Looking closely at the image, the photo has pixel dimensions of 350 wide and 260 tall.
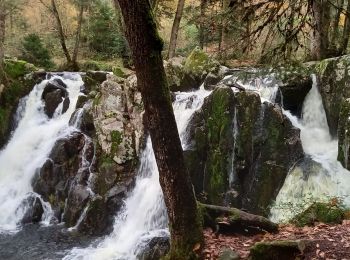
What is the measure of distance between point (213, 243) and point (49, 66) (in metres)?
18.0

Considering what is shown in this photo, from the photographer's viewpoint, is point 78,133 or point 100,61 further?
point 100,61

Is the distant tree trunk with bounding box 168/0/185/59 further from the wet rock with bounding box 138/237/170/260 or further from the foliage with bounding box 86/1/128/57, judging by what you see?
the wet rock with bounding box 138/237/170/260

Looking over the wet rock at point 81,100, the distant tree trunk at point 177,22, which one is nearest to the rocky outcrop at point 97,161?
the wet rock at point 81,100

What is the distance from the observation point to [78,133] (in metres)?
13.4

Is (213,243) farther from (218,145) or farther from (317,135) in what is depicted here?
(317,135)

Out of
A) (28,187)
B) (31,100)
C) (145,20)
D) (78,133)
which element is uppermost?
(145,20)

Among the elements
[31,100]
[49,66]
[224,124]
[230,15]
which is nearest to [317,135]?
[224,124]

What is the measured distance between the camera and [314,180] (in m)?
9.73

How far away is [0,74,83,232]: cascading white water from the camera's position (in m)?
12.7

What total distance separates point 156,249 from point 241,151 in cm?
352

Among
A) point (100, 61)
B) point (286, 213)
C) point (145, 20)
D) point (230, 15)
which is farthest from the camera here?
point (100, 61)

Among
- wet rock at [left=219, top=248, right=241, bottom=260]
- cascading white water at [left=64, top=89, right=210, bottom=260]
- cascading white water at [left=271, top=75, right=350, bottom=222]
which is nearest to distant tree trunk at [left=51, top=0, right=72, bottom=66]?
cascading white water at [left=64, top=89, right=210, bottom=260]

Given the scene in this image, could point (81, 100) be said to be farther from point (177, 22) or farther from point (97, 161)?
point (177, 22)

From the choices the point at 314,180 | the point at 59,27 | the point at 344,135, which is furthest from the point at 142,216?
the point at 59,27
